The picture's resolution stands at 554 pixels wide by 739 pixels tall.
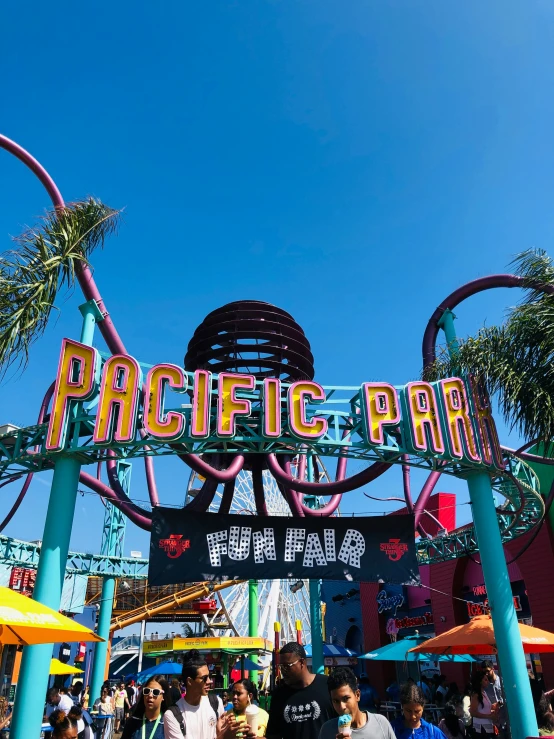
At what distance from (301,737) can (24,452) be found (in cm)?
993

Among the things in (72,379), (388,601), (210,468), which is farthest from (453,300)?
(388,601)

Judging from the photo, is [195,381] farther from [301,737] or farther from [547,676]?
[547,676]

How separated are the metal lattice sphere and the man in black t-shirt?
38.7 feet

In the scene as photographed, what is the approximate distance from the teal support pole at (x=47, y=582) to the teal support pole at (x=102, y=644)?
13.3m

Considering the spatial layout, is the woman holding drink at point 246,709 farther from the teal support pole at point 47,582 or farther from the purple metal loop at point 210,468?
the purple metal loop at point 210,468

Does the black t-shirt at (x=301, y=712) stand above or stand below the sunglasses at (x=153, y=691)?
below

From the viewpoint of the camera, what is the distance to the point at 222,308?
17125 mm

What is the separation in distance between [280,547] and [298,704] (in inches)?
349

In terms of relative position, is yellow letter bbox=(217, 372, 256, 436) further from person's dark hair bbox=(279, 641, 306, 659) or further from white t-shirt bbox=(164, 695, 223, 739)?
white t-shirt bbox=(164, 695, 223, 739)

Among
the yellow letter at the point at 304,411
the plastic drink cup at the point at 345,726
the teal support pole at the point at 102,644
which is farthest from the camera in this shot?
the teal support pole at the point at 102,644

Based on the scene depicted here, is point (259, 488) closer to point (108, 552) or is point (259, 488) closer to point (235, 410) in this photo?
point (235, 410)

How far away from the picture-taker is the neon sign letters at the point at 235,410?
39.7 ft

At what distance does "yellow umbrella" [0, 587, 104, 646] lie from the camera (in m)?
7.39

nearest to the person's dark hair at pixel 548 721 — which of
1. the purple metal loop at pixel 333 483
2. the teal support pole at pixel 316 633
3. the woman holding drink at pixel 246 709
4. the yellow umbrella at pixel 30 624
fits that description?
the woman holding drink at pixel 246 709
